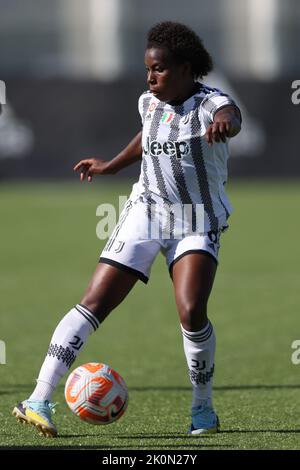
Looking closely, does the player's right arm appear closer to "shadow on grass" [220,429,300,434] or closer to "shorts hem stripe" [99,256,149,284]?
"shorts hem stripe" [99,256,149,284]

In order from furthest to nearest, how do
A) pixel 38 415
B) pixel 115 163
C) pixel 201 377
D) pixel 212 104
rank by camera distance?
pixel 115 163 < pixel 201 377 < pixel 212 104 < pixel 38 415

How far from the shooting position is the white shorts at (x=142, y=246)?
6531 millimetres

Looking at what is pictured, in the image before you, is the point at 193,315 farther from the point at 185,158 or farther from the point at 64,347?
the point at 185,158

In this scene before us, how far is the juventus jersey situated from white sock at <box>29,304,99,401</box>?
2.56 ft

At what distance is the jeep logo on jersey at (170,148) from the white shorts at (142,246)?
1.05 ft

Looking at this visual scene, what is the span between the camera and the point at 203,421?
6.52 metres

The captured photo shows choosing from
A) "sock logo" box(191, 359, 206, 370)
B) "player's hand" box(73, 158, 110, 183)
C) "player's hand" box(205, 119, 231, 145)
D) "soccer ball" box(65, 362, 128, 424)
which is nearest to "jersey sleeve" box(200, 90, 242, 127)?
"player's hand" box(205, 119, 231, 145)

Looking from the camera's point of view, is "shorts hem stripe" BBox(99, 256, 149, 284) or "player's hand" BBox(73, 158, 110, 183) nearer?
"shorts hem stripe" BBox(99, 256, 149, 284)

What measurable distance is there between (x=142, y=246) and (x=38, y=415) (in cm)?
109

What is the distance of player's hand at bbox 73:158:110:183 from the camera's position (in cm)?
705

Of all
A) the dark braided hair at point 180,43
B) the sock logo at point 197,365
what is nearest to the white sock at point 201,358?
the sock logo at point 197,365

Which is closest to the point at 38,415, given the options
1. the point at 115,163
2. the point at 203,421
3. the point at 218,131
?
the point at 203,421

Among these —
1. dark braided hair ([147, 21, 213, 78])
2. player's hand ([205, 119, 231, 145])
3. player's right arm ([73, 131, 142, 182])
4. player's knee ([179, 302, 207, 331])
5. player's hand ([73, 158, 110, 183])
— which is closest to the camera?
player's hand ([205, 119, 231, 145])

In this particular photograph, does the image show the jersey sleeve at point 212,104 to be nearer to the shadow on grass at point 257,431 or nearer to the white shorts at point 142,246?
the white shorts at point 142,246
